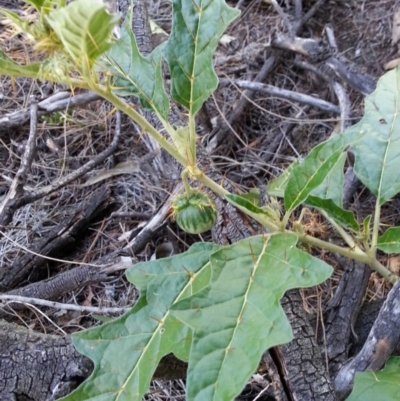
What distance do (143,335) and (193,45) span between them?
0.67 m

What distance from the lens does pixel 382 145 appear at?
1435 millimetres

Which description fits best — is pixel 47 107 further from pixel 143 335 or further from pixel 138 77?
pixel 143 335

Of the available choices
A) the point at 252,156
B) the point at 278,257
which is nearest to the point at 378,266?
the point at 278,257

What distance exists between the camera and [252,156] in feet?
7.10

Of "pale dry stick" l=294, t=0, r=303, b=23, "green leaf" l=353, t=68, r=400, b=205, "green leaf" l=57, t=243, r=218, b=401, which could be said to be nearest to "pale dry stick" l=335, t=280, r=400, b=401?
"green leaf" l=353, t=68, r=400, b=205

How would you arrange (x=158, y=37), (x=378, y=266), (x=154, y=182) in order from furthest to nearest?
(x=158, y=37)
(x=154, y=182)
(x=378, y=266)

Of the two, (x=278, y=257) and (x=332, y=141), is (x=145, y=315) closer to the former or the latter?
(x=278, y=257)

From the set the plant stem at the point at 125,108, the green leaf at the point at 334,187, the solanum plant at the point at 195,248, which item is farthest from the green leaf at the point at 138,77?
the green leaf at the point at 334,187

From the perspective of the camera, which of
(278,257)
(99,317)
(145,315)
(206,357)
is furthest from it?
(99,317)

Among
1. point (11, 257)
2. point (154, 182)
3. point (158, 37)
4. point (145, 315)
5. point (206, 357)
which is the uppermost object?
point (158, 37)

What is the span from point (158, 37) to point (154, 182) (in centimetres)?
84

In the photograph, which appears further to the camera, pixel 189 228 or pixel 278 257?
pixel 189 228

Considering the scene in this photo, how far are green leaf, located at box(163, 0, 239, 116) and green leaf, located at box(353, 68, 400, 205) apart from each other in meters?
0.50

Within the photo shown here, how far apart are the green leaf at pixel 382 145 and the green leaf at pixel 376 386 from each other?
45 cm
